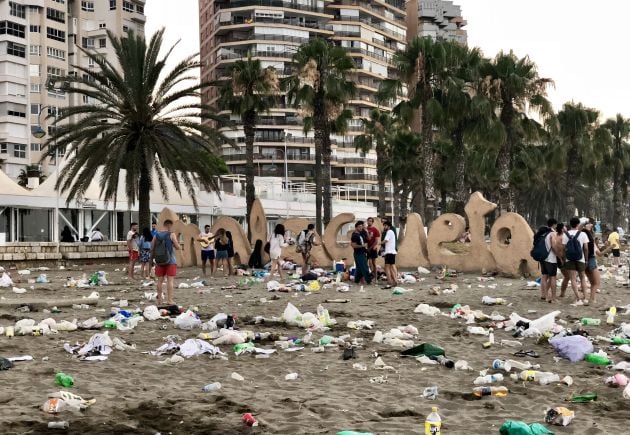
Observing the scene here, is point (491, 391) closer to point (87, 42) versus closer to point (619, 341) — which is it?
point (619, 341)

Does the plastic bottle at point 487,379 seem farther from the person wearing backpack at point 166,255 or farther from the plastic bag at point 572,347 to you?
the person wearing backpack at point 166,255

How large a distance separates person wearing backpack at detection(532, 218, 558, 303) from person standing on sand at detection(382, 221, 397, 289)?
12.7 feet

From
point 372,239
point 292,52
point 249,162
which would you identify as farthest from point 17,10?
point 372,239

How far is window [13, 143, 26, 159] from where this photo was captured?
238 ft

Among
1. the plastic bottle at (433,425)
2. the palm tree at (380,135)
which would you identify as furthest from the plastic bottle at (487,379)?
the palm tree at (380,135)

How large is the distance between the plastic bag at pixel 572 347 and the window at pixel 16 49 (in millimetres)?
74060

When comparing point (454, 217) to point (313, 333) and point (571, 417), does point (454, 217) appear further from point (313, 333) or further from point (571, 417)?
point (571, 417)

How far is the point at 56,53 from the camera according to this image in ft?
260

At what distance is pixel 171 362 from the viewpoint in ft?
27.9

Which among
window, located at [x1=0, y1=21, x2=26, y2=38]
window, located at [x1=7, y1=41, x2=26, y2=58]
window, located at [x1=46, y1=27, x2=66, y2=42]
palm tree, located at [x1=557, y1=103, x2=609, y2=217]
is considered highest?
window, located at [x1=46, y1=27, x2=66, y2=42]

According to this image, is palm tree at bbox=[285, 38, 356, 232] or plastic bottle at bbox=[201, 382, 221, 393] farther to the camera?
palm tree at bbox=[285, 38, 356, 232]

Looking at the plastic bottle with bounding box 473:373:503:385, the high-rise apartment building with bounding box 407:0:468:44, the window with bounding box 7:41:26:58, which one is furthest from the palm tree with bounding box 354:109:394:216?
the high-rise apartment building with bounding box 407:0:468:44

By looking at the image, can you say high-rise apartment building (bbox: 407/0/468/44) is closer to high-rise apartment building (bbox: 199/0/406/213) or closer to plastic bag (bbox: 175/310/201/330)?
high-rise apartment building (bbox: 199/0/406/213)

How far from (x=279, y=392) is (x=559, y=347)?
3.71 metres
